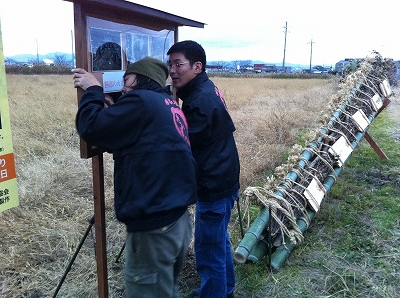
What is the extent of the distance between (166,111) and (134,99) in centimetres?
19

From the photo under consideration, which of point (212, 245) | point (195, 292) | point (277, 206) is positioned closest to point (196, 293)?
point (195, 292)

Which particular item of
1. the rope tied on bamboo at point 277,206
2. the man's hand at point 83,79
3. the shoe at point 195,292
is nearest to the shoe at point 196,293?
the shoe at point 195,292

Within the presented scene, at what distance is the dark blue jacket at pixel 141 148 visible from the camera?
1805mm

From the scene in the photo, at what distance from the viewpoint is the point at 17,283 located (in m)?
3.05

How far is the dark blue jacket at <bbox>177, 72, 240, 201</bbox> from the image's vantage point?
239 centimetres

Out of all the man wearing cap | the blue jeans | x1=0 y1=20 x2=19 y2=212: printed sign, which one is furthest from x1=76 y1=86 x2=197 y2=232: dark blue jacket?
the blue jeans

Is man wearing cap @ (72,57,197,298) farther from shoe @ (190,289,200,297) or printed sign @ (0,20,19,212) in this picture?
shoe @ (190,289,200,297)

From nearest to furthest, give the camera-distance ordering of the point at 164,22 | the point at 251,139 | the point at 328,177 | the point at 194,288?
the point at 164,22
the point at 194,288
the point at 328,177
the point at 251,139

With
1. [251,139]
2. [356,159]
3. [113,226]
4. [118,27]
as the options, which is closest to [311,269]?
[113,226]

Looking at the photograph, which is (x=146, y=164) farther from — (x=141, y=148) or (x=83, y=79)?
(x=83, y=79)

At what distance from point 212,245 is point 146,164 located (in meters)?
1.02

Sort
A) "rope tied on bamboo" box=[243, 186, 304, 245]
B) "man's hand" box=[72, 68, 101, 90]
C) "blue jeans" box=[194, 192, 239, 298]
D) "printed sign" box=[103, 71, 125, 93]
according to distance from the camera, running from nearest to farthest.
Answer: "man's hand" box=[72, 68, 101, 90]
"printed sign" box=[103, 71, 125, 93]
"blue jeans" box=[194, 192, 239, 298]
"rope tied on bamboo" box=[243, 186, 304, 245]

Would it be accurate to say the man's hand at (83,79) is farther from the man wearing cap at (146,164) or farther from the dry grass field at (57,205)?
the dry grass field at (57,205)

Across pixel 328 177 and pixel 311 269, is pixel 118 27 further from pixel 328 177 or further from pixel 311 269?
pixel 328 177
